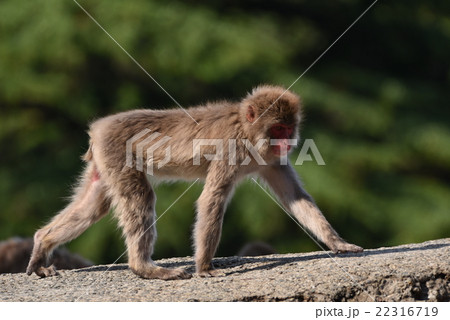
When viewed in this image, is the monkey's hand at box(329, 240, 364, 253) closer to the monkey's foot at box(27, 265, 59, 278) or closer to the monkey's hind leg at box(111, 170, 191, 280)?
the monkey's hind leg at box(111, 170, 191, 280)

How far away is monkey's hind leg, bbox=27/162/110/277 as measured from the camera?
6.43m

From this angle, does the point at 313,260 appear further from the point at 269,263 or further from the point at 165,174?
the point at 165,174

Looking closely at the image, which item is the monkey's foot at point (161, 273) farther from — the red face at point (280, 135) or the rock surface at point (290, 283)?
the red face at point (280, 135)

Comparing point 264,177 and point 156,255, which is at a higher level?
point 264,177

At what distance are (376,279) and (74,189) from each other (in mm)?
2907

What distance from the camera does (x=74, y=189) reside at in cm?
681

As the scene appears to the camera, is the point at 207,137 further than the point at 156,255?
No

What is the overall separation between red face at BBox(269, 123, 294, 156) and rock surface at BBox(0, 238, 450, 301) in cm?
93

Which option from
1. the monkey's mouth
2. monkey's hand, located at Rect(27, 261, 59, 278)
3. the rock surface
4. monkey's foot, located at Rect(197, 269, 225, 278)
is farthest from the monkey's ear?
monkey's hand, located at Rect(27, 261, 59, 278)

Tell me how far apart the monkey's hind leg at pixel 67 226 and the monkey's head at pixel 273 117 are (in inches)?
54.9

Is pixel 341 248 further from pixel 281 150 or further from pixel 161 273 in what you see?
pixel 161 273

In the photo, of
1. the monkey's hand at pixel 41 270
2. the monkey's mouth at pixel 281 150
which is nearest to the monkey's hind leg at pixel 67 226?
the monkey's hand at pixel 41 270
